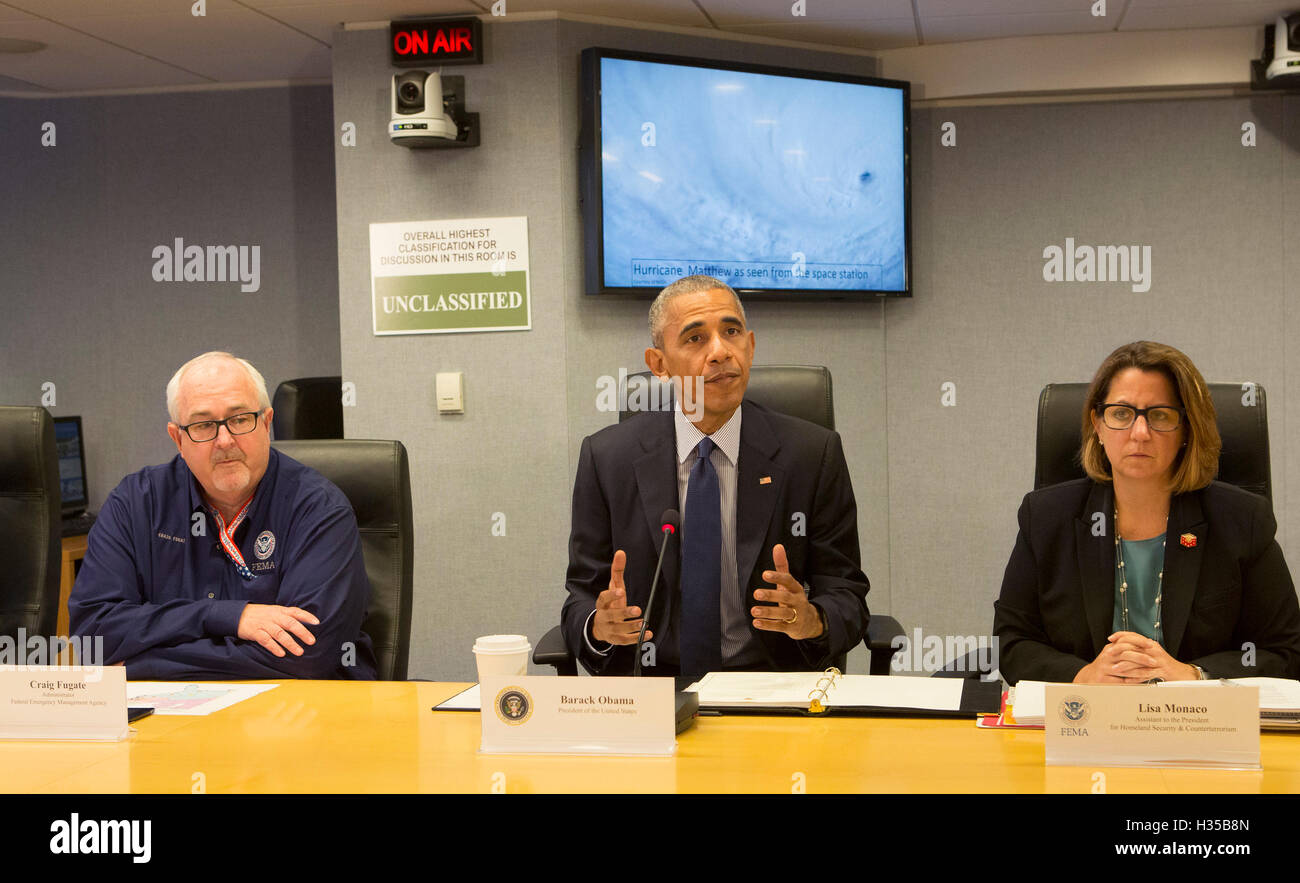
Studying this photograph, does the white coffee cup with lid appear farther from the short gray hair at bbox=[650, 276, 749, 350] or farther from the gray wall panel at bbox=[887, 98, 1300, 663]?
the gray wall panel at bbox=[887, 98, 1300, 663]

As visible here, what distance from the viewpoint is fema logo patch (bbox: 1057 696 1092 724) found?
1.37 m

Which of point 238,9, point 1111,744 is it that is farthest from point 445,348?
point 1111,744

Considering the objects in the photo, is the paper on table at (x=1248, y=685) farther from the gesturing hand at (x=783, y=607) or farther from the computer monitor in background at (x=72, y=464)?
the computer monitor in background at (x=72, y=464)

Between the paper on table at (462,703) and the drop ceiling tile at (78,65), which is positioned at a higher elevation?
the drop ceiling tile at (78,65)

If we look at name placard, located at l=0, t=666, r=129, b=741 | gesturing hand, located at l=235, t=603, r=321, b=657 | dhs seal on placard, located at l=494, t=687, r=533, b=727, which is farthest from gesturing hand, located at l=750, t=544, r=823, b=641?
name placard, located at l=0, t=666, r=129, b=741

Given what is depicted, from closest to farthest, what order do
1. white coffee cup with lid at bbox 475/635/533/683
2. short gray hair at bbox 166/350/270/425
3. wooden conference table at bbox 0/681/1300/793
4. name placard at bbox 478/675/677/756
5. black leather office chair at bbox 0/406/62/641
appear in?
wooden conference table at bbox 0/681/1300/793 < name placard at bbox 478/675/677/756 < white coffee cup with lid at bbox 475/635/533/683 < short gray hair at bbox 166/350/270/425 < black leather office chair at bbox 0/406/62/641

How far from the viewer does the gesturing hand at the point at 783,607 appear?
75.1 inches

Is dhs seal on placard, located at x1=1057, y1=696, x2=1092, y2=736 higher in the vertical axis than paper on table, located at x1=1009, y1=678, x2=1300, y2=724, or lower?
higher

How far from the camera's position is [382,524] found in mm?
2463

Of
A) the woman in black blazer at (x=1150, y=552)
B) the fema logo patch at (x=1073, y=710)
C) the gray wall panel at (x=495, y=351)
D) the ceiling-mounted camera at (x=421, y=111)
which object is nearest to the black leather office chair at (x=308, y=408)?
the gray wall panel at (x=495, y=351)

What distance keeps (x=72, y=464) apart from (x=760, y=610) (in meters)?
3.68

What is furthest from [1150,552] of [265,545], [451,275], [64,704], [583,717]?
[451,275]

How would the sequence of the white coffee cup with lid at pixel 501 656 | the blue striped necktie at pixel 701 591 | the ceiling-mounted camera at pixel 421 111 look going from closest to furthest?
the white coffee cup with lid at pixel 501 656
the blue striped necktie at pixel 701 591
the ceiling-mounted camera at pixel 421 111

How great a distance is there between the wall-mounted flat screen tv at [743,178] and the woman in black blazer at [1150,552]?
Result: 1.81 meters
